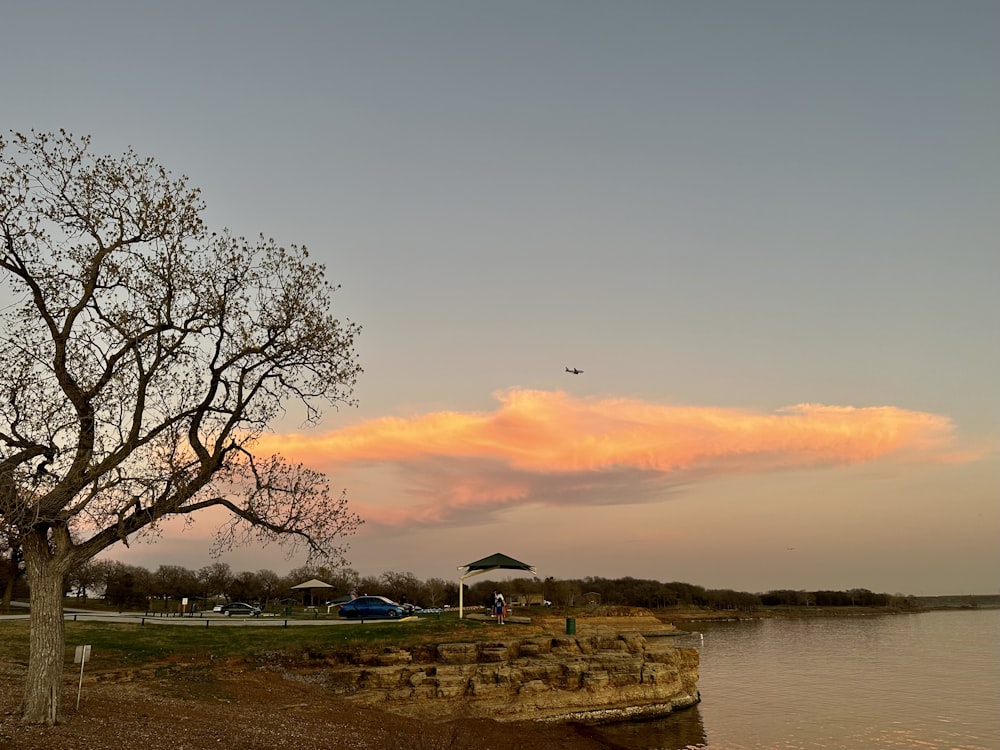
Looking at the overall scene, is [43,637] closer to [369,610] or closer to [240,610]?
[369,610]

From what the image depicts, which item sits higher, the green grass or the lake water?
the green grass

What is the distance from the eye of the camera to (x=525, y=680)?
30.9 meters

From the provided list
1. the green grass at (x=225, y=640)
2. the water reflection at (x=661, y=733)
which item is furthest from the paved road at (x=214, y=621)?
the water reflection at (x=661, y=733)

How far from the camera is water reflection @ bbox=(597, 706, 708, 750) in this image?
2894cm

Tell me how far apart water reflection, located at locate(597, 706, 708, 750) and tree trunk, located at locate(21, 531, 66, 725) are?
20.7m

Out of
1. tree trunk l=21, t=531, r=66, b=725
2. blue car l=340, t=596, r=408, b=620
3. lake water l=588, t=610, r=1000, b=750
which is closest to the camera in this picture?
tree trunk l=21, t=531, r=66, b=725

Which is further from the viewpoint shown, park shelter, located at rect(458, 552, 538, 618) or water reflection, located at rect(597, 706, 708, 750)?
park shelter, located at rect(458, 552, 538, 618)

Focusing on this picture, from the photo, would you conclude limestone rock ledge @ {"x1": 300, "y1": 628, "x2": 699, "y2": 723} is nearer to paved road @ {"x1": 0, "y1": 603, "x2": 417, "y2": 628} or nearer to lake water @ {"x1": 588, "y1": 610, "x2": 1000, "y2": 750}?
lake water @ {"x1": 588, "y1": 610, "x2": 1000, "y2": 750}

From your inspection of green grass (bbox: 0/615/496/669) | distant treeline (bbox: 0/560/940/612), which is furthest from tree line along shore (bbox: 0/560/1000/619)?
green grass (bbox: 0/615/496/669)

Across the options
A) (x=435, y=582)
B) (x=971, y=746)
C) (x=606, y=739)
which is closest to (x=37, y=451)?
(x=606, y=739)

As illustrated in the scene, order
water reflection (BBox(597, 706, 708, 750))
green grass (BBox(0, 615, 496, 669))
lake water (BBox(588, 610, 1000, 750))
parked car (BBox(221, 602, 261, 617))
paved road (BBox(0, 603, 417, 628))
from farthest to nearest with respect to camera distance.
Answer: parked car (BBox(221, 602, 261, 617)) < paved road (BBox(0, 603, 417, 628)) < lake water (BBox(588, 610, 1000, 750)) < water reflection (BBox(597, 706, 708, 750)) < green grass (BBox(0, 615, 496, 669))

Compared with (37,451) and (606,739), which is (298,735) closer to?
(37,451)

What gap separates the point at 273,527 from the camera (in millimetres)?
20016

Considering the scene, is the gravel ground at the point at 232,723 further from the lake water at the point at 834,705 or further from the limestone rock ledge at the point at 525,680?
the lake water at the point at 834,705
